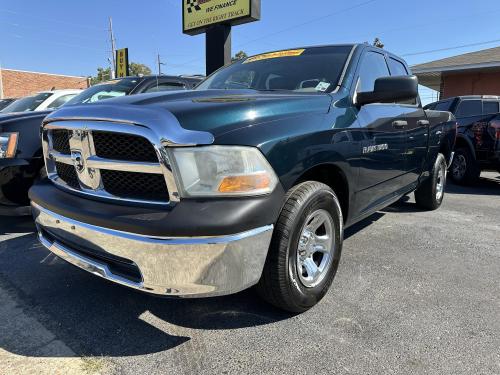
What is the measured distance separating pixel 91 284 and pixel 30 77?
4371 cm

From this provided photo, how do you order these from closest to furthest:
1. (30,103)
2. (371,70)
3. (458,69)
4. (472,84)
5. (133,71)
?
(371,70) → (30,103) → (458,69) → (472,84) → (133,71)

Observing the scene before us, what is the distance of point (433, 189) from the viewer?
5.16 meters

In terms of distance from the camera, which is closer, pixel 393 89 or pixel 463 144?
pixel 393 89

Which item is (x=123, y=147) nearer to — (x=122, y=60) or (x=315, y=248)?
(x=315, y=248)

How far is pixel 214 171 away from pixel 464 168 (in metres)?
7.10

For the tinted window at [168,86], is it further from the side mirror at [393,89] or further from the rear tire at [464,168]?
the rear tire at [464,168]

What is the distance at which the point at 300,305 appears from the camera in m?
2.41

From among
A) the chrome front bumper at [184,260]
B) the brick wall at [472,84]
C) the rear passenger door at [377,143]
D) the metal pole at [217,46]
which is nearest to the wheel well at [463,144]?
the rear passenger door at [377,143]

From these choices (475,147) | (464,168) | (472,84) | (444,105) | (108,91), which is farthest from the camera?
(472,84)

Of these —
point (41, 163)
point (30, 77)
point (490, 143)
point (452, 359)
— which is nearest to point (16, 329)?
point (41, 163)

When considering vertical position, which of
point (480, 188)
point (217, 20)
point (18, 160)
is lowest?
point (480, 188)

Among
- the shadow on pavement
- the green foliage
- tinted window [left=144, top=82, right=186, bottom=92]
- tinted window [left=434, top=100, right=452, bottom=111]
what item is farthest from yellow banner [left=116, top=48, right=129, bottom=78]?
the green foliage

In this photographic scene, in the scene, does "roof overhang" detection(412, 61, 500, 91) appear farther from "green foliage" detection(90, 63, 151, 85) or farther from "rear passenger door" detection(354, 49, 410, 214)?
"green foliage" detection(90, 63, 151, 85)

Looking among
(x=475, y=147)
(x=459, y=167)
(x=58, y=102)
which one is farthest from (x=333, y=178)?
(x=459, y=167)
